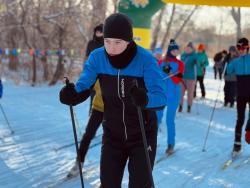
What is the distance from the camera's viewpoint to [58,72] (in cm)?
1689

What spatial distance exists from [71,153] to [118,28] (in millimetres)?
4029

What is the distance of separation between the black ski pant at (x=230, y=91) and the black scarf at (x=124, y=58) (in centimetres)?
1050

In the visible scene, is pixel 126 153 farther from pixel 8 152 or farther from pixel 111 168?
pixel 8 152

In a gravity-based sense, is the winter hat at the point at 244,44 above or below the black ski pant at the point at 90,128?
above

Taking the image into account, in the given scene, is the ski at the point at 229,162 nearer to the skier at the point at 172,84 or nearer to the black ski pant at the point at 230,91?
the skier at the point at 172,84

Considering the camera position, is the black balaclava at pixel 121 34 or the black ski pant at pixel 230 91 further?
the black ski pant at pixel 230 91

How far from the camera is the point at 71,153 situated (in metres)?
6.50

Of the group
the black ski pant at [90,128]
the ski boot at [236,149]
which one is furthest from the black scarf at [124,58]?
the ski boot at [236,149]

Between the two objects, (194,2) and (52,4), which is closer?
(194,2)

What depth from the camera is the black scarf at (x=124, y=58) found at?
286cm

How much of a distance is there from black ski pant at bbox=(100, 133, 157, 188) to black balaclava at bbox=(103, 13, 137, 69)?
1.96ft

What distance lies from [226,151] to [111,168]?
4784 mm

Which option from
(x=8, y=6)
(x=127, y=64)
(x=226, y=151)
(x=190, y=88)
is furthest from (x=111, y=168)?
(x=8, y=6)

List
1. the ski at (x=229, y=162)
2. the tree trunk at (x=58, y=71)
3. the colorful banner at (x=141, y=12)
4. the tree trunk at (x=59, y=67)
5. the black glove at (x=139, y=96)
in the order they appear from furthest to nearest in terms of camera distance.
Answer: the tree trunk at (x=58, y=71), the tree trunk at (x=59, y=67), the colorful banner at (x=141, y=12), the ski at (x=229, y=162), the black glove at (x=139, y=96)
